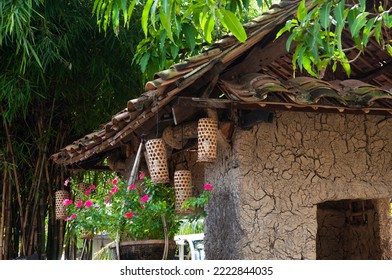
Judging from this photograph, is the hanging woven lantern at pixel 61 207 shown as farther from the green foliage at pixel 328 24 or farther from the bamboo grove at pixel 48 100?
the green foliage at pixel 328 24

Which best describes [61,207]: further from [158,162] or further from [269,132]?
[269,132]

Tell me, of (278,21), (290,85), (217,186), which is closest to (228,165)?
(217,186)

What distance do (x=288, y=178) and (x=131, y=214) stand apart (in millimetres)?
1294

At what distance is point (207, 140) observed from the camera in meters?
5.11

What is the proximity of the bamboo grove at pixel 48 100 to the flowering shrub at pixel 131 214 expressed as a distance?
6.10 ft

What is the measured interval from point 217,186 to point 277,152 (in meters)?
0.58

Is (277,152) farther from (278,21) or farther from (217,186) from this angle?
(278,21)

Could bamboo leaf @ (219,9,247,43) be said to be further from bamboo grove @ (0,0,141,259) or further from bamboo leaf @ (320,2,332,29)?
bamboo grove @ (0,0,141,259)

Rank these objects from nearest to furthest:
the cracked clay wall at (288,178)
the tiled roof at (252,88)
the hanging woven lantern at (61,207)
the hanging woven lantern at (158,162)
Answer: the tiled roof at (252,88) < the hanging woven lantern at (158,162) < the cracked clay wall at (288,178) < the hanging woven lantern at (61,207)

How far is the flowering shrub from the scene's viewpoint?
5.41m

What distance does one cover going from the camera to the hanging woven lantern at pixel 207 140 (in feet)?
16.7

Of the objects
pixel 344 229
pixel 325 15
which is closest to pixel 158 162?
pixel 325 15

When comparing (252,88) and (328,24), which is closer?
(328,24)

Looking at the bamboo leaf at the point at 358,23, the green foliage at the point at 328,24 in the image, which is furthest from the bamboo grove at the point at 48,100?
the bamboo leaf at the point at 358,23
